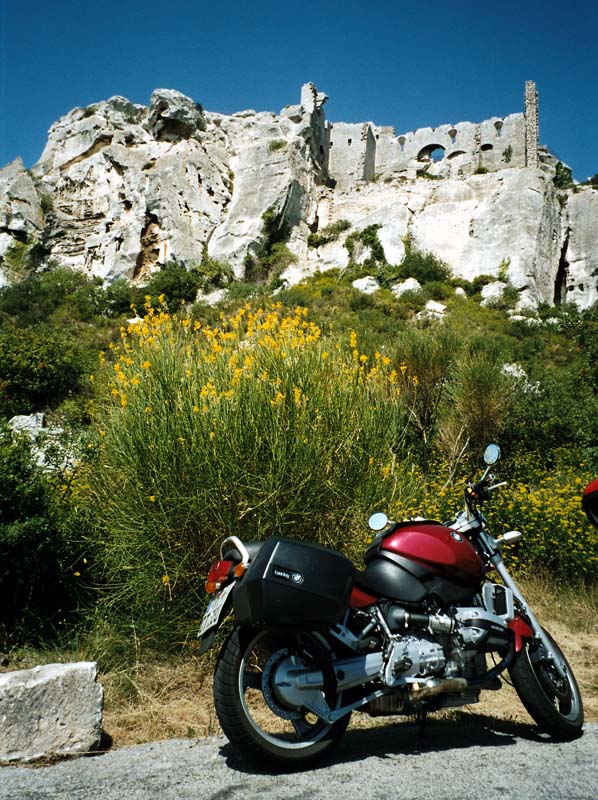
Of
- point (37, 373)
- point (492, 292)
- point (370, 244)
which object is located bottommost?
point (37, 373)

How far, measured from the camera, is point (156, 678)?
3857 mm

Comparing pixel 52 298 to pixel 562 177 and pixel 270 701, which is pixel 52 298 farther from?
pixel 562 177

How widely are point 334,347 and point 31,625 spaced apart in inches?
119

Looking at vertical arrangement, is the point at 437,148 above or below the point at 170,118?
above

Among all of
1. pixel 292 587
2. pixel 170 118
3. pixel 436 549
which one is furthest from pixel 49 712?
pixel 170 118

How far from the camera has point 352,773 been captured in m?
2.54

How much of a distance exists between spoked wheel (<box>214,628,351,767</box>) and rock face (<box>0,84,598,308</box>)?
2527 cm

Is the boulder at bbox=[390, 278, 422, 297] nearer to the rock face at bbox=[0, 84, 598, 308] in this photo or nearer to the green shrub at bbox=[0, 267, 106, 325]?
the rock face at bbox=[0, 84, 598, 308]

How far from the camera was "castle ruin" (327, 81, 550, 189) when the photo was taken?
116ft

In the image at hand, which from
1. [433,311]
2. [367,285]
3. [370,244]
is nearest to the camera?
[433,311]

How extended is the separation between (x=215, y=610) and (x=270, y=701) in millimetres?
435

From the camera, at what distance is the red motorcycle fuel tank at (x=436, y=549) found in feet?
9.89

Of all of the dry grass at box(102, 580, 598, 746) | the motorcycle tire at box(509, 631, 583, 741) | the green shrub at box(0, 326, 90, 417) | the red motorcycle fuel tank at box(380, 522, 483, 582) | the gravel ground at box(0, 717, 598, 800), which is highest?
the green shrub at box(0, 326, 90, 417)

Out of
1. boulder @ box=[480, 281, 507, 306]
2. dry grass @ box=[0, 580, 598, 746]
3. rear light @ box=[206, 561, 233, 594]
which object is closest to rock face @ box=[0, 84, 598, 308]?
boulder @ box=[480, 281, 507, 306]
